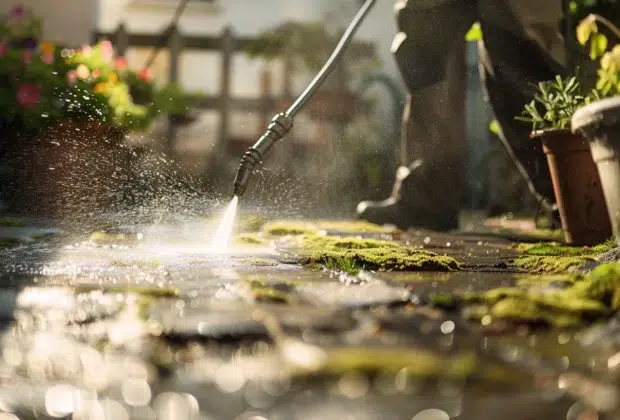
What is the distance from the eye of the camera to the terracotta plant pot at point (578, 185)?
2709 mm

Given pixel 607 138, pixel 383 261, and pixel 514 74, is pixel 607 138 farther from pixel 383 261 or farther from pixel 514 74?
pixel 514 74

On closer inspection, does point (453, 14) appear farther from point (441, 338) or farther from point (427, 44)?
point (441, 338)

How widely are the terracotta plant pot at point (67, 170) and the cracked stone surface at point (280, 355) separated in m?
2.83

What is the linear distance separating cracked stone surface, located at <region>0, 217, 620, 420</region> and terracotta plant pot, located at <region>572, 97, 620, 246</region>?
477mm

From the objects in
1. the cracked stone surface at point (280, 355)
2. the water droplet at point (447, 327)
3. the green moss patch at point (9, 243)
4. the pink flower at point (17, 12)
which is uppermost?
the pink flower at point (17, 12)

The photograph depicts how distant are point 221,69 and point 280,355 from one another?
21.7 feet

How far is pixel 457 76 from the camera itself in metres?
3.82

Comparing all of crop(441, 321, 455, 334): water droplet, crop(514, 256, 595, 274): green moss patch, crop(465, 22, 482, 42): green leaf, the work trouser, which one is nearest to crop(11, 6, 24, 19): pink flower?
the work trouser

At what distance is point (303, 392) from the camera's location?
916 millimetres

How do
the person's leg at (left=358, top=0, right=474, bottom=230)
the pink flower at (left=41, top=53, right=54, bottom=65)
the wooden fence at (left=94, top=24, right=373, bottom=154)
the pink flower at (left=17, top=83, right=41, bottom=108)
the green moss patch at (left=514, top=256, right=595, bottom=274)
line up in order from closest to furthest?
1. the green moss patch at (left=514, top=256, right=595, bottom=274)
2. the person's leg at (left=358, top=0, right=474, bottom=230)
3. the pink flower at (left=17, top=83, right=41, bottom=108)
4. the pink flower at (left=41, top=53, right=54, bottom=65)
5. the wooden fence at (left=94, top=24, right=373, bottom=154)

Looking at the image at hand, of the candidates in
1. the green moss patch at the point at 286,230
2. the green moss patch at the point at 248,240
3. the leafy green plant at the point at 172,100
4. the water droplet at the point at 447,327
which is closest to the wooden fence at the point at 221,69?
the leafy green plant at the point at 172,100

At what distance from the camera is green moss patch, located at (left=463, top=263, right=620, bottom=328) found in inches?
52.8

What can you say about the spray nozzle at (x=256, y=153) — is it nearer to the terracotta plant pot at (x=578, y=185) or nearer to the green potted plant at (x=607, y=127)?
the terracotta plant pot at (x=578, y=185)

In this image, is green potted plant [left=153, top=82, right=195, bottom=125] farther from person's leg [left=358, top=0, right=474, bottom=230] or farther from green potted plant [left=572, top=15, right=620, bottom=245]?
green potted plant [left=572, top=15, right=620, bottom=245]
